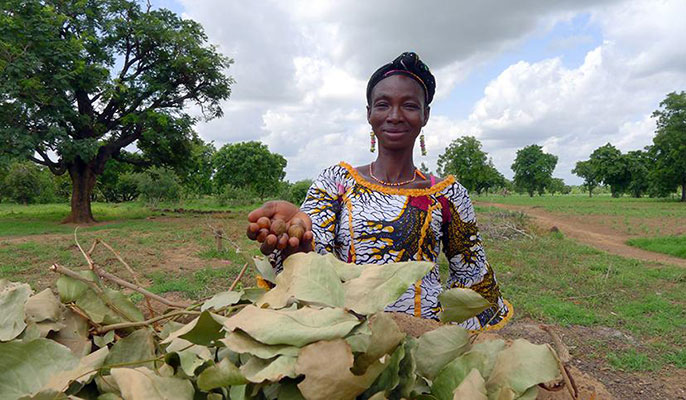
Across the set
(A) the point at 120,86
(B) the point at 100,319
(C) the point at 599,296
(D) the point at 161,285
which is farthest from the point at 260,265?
(A) the point at 120,86

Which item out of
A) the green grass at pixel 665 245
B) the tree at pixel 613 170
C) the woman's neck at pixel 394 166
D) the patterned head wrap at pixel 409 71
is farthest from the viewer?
the tree at pixel 613 170

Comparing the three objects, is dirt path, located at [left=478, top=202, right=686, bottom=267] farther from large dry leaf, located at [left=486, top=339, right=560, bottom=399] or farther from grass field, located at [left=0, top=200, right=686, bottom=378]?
large dry leaf, located at [left=486, top=339, right=560, bottom=399]

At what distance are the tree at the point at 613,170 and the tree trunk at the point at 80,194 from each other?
56.5 meters

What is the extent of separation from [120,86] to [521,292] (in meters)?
14.5

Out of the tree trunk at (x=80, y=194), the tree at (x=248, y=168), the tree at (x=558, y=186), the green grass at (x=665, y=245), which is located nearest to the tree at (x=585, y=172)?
the tree at (x=558, y=186)

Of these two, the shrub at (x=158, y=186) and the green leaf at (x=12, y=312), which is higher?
the shrub at (x=158, y=186)

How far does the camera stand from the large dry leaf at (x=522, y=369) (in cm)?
61

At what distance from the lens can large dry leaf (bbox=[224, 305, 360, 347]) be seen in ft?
1.86

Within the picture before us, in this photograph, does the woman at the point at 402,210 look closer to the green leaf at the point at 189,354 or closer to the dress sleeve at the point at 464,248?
the dress sleeve at the point at 464,248

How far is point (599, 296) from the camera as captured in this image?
702 centimetres

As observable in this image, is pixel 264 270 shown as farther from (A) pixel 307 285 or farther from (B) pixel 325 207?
(B) pixel 325 207

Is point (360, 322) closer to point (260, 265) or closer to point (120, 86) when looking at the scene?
point (260, 265)

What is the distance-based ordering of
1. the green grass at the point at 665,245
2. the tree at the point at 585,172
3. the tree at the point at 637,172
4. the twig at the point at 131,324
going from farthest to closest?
the tree at the point at 585,172 → the tree at the point at 637,172 → the green grass at the point at 665,245 → the twig at the point at 131,324

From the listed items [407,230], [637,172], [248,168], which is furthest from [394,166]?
[637,172]
